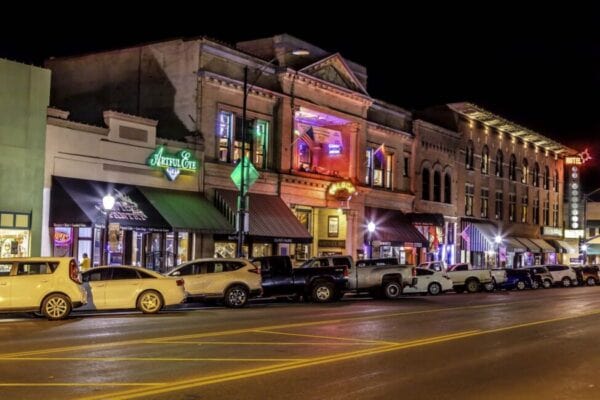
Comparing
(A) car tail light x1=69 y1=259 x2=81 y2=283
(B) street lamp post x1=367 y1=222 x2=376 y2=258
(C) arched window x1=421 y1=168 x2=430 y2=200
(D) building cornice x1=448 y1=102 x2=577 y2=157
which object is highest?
(D) building cornice x1=448 y1=102 x2=577 y2=157

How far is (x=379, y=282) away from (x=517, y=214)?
36.1 meters

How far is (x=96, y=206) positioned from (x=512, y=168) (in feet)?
144

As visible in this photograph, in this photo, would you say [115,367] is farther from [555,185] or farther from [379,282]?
[555,185]

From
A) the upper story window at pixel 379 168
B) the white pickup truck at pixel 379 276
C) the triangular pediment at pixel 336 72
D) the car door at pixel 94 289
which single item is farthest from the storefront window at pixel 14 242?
the upper story window at pixel 379 168

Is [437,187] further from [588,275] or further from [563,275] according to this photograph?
[588,275]

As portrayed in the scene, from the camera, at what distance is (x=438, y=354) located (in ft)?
43.7

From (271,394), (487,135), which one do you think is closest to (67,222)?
(271,394)

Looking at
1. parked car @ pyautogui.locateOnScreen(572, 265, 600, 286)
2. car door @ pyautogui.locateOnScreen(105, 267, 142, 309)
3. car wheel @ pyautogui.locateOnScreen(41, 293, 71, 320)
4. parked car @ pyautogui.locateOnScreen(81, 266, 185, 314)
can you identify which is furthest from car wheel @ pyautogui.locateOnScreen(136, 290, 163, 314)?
parked car @ pyautogui.locateOnScreen(572, 265, 600, 286)

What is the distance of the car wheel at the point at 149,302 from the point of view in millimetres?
21469

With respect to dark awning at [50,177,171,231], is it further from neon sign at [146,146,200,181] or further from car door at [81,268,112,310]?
car door at [81,268,112,310]

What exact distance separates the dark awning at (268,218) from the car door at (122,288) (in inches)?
454

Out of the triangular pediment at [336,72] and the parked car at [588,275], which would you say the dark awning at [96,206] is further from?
the parked car at [588,275]

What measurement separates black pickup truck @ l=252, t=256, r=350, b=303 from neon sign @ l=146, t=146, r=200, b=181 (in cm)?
612

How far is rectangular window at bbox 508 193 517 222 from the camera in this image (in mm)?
62750
